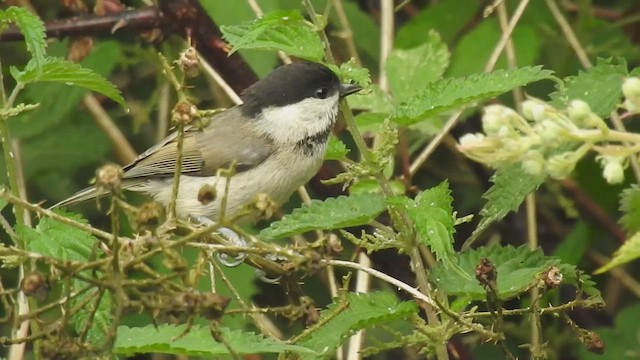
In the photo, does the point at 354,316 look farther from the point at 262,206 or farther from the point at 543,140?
the point at 543,140

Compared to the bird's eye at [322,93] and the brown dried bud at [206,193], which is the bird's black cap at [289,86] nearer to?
the bird's eye at [322,93]

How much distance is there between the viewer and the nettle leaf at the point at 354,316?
7.06ft

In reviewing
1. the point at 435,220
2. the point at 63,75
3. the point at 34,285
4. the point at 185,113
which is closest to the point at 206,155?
the point at 63,75

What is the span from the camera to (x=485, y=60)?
349 centimetres

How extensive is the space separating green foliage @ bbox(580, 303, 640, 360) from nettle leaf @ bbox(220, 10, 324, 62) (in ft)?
4.85

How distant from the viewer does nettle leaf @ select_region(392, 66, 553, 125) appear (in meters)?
2.20

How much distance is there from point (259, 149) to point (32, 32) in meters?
1.31

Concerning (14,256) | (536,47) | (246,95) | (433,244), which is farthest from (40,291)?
(536,47)

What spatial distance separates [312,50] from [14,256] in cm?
74

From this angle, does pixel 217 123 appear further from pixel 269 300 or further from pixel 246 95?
pixel 269 300

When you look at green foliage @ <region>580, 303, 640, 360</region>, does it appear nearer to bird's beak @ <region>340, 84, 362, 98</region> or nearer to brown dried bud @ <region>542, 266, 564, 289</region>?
bird's beak @ <region>340, 84, 362, 98</region>

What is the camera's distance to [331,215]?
2.22 metres

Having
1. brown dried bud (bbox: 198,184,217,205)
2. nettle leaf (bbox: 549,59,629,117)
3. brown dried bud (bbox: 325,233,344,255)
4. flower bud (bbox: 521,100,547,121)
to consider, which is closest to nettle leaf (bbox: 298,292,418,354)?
brown dried bud (bbox: 325,233,344,255)

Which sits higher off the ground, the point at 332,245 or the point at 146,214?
the point at 146,214
